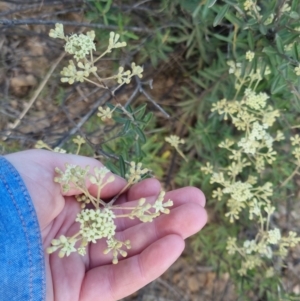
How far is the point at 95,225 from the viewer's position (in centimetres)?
149

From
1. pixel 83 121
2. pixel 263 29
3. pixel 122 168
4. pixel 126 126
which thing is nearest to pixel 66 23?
pixel 83 121

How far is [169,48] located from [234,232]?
1.13 metres

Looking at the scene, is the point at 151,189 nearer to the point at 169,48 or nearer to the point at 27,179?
the point at 27,179

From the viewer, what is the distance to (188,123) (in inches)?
118

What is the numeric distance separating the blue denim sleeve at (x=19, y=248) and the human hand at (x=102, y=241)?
61 mm

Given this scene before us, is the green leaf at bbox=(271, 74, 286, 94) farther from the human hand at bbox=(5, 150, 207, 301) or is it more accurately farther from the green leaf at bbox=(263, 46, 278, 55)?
the human hand at bbox=(5, 150, 207, 301)

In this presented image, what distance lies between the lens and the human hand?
1.71m

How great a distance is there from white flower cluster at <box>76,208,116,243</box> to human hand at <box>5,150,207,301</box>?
267 mm

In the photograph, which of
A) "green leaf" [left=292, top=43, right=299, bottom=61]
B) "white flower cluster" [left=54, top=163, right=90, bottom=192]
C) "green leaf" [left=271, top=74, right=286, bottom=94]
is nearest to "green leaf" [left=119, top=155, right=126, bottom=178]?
"white flower cluster" [left=54, top=163, right=90, bottom=192]

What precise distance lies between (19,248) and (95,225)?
1.15ft

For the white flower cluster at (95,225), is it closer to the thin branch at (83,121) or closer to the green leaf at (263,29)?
the thin branch at (83,121)

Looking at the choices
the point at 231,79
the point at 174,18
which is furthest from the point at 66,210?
the point at 174,18

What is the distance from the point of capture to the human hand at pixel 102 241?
171 centimetres

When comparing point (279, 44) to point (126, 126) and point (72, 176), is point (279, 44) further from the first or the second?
point (72, 176)
